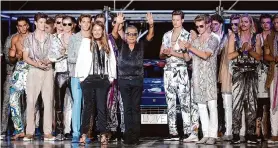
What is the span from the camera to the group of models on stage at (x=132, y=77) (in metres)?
9.48

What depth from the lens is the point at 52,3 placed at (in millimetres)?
14438

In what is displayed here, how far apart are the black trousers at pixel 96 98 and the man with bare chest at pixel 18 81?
4.71 ft

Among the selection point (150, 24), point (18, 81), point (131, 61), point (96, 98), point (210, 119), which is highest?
point (150, 24)

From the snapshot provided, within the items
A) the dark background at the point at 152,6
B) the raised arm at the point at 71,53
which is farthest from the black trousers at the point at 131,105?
the dark background at the point at 152,6

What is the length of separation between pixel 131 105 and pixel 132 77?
1.31ft

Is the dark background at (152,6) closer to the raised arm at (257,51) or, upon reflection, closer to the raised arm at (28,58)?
the raised arm at (28,58)

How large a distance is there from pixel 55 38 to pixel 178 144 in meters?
2.53

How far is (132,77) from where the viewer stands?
948cm

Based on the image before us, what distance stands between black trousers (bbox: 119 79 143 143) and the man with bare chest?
1.82m

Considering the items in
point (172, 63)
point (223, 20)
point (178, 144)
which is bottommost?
point (178, 144)

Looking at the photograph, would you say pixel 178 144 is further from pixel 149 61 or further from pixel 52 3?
pixel 52 3

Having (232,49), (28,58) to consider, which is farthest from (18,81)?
(232,49)

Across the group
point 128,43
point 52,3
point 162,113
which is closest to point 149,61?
point 162,113

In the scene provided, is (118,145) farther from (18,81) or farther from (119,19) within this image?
(18,81)
